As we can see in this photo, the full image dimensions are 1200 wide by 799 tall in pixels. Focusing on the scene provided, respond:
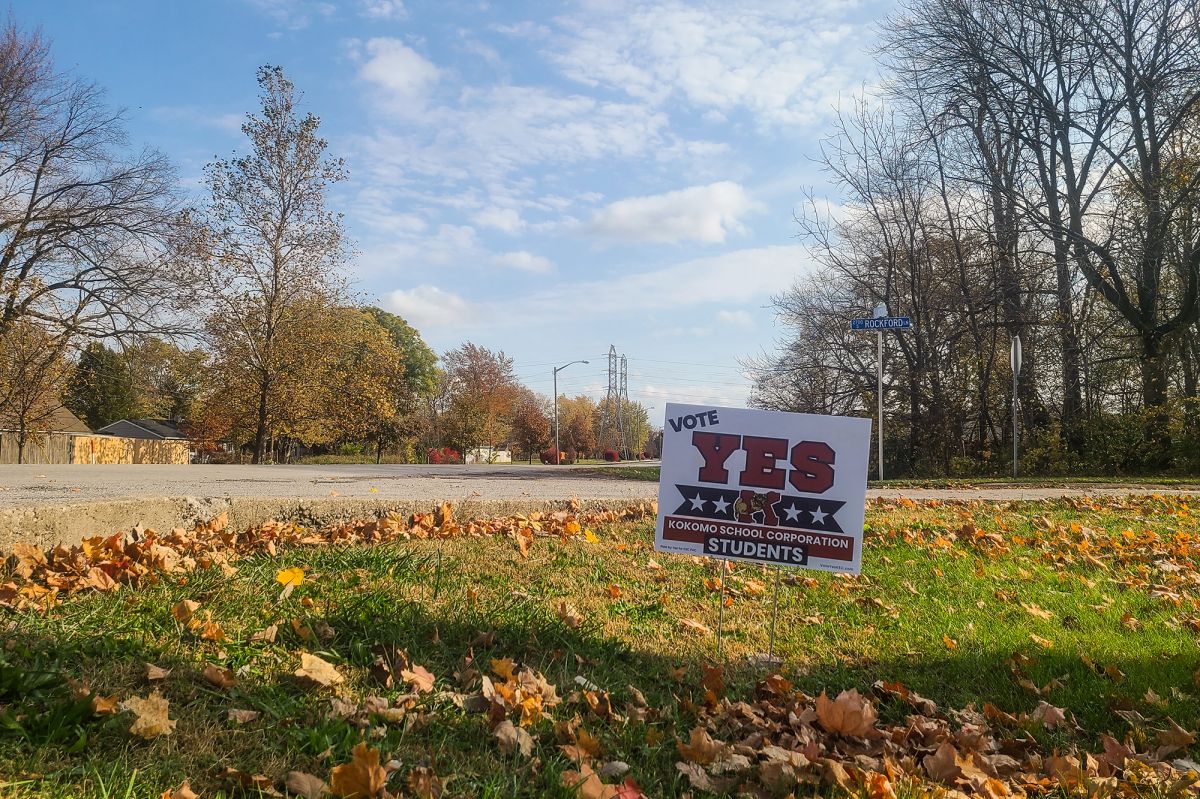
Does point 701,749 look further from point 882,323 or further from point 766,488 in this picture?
point 882,323

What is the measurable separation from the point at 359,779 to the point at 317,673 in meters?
0.81

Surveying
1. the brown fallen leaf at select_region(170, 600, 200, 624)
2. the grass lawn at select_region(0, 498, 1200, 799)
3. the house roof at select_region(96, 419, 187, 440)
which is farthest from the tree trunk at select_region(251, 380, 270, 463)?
the house roof at select_region(96, 419, 187, 440)

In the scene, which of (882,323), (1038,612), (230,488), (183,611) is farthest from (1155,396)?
(183,611)

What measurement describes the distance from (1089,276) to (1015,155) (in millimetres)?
3621

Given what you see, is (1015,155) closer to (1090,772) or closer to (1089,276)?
(1089,276)

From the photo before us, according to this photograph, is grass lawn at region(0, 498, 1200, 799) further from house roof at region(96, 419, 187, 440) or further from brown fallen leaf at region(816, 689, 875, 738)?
house roof at region(96, 419, 187, 440)

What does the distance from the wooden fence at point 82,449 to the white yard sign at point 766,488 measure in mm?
26449

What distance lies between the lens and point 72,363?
25.2 metres

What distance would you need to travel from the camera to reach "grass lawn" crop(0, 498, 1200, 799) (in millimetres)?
2438

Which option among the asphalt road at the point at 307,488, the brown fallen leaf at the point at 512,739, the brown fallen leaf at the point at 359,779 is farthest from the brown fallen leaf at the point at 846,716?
the asphalt road at the point at 307,488

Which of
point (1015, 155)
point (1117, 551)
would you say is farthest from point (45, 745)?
point (1015, 155)

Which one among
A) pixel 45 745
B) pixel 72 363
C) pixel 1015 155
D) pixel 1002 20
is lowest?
pixel 45 745

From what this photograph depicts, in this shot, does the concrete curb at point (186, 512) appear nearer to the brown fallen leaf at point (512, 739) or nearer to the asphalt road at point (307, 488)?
the asphalt road at point (307, 488)

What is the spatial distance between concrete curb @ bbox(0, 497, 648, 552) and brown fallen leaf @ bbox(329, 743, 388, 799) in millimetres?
2617
